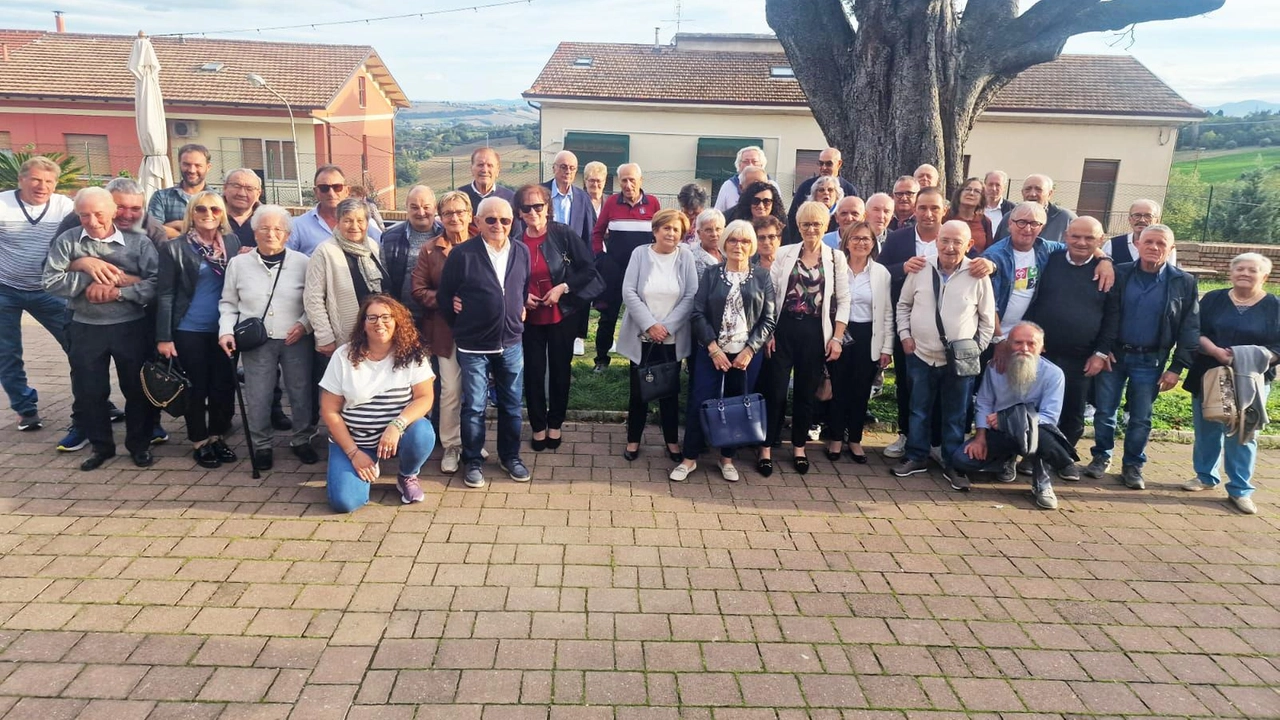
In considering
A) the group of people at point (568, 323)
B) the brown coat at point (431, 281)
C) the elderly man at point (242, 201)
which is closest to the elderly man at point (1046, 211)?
the group of people at point (568, 323)

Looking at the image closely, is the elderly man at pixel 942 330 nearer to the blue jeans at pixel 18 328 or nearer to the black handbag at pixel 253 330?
the black handbag at pixel 253 330

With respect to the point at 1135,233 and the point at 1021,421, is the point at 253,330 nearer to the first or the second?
the point at 1021,421

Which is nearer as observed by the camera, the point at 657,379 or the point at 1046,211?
the point at 657,379

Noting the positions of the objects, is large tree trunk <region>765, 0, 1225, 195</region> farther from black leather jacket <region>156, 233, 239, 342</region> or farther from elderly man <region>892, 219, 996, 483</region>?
black leather jacket <region>156, 233, 239, 342</region>

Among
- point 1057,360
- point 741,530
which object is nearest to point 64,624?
point 741,530

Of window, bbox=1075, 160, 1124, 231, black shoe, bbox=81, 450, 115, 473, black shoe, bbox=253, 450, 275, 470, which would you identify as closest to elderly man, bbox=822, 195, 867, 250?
black shoe, bbox=253, 450, 275, 470

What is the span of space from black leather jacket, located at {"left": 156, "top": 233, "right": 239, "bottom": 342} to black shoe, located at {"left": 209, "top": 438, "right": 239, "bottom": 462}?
75cm

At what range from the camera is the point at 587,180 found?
7.17 metres

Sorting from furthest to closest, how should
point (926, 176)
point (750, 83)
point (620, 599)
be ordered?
point (750, 83) < point (926, 176) < point (620, 599)

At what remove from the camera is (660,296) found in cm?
530

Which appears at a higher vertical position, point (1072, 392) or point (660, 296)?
point (660, 296)

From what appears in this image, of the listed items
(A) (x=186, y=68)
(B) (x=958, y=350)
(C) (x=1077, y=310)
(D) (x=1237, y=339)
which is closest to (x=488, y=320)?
(B) (x=958, y=350)

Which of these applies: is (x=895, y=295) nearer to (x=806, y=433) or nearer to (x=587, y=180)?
(x=806, y=433)

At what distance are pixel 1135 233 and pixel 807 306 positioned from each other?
2798mm
